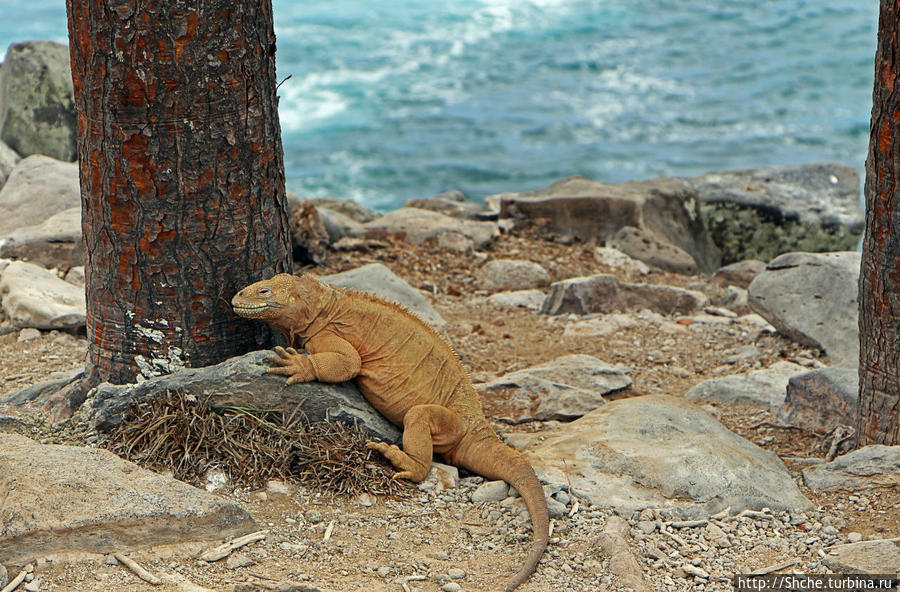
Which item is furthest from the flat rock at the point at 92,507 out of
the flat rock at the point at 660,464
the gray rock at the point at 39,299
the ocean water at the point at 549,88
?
the ocean water at the point at 549,88

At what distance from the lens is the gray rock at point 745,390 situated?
6.90 metres

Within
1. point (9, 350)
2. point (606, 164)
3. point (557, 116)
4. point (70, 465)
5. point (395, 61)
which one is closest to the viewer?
point (70, 465)

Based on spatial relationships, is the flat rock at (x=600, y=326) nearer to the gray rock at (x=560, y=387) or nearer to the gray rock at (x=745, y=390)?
the gray rock at (x=560, y=387)

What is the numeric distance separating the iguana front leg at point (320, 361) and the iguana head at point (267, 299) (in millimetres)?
219

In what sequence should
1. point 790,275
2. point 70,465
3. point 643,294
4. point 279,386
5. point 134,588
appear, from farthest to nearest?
point 643,294 < point 790,275 < point 279,386 < point 70,465 < point 134,588

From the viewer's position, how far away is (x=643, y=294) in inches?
365

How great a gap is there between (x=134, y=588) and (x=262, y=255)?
1786 millimetres

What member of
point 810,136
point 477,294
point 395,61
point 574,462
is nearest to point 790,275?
point 477,294

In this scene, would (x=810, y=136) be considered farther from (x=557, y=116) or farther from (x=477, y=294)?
(x=477, y=294)

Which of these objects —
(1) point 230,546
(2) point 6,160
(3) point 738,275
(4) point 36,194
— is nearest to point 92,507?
(1) point 230,546

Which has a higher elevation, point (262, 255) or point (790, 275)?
point (262, 255)

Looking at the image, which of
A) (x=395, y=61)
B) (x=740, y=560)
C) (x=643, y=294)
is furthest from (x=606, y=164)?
(x=740, y=560)

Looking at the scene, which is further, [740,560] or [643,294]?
[643,294]

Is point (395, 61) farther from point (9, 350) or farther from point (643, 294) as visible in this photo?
point (9, 350)
